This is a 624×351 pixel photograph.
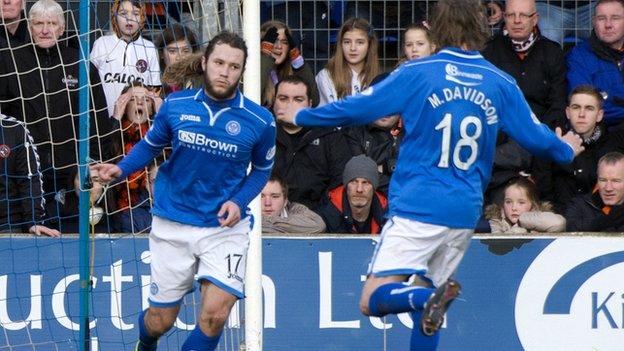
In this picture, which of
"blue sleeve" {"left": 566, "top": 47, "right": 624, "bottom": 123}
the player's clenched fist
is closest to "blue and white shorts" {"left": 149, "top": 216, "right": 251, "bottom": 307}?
the player's clenched fist

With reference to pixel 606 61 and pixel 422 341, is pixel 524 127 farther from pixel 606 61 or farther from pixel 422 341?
pixel 606 61

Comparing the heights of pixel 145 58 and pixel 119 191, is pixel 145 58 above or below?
above

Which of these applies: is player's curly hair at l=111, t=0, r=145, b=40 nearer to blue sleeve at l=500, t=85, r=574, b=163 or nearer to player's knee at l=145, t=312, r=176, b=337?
player's knee at l=145, t=312, r=176, b=337

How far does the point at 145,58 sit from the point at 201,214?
2624 millimetres

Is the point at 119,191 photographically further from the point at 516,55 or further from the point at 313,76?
the point at 516,55

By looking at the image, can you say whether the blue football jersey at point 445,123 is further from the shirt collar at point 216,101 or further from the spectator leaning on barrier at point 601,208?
the spectator leaning on barrier at point 601,208

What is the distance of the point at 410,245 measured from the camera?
7.55 m

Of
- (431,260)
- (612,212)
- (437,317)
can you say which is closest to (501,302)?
(612,212)

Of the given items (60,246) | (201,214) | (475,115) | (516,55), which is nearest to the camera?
→ (475,115)

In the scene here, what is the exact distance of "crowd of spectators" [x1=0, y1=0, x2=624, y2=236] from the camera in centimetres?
1044

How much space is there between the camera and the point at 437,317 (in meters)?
7.00

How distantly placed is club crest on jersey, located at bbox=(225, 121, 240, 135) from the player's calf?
1.93 metres

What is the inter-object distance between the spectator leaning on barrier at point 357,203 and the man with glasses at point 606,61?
183cm

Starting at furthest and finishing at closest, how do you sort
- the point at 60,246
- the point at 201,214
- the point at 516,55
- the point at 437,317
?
the point at 516,55
the point at 60,246
the point at 201,214
the point at 437,317
